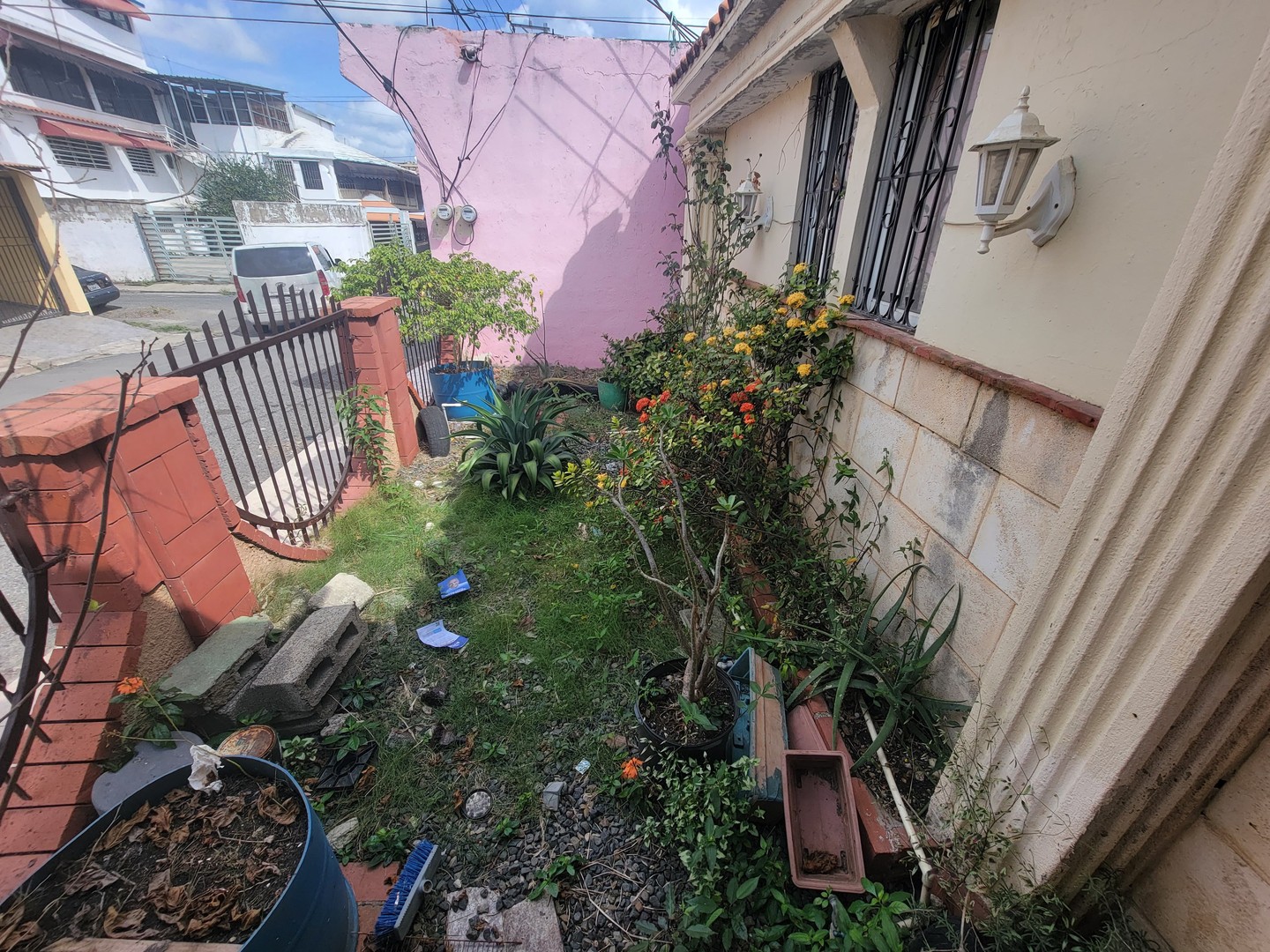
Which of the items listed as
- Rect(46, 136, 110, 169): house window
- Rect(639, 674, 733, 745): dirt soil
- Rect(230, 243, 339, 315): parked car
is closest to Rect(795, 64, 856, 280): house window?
Rect(639, 674, 733, 745): dirt soil

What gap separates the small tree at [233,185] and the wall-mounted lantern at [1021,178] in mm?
25647

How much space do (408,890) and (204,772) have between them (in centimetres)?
73

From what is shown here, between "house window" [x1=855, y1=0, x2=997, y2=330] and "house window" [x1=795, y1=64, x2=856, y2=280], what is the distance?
0.53m

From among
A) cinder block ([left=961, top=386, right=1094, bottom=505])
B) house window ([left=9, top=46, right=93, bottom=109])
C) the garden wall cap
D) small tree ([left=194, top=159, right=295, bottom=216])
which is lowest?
the garden wall cap

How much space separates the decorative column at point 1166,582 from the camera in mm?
920

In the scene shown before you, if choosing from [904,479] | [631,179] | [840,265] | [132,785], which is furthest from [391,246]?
[904,479]

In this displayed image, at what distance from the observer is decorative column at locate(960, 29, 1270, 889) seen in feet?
3.02

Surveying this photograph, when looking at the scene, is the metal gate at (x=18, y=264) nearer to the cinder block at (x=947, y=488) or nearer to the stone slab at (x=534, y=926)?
the stone slab at (x=534, y=926)

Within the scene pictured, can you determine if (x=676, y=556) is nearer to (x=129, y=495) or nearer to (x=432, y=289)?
(x=129, y=495)

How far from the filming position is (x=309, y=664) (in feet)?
7.34

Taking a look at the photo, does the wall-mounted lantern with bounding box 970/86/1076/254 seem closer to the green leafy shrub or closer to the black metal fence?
the black metal fence

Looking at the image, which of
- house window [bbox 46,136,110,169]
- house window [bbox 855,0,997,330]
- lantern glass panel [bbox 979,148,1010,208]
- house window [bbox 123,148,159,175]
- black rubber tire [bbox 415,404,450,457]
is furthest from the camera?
house window [bbox 123,148,159,175]

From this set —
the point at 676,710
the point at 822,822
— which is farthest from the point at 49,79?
the point at 822,822

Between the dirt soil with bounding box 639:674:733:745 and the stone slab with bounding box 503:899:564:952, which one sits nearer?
the stone slab with bounding box 503:899:564:952
